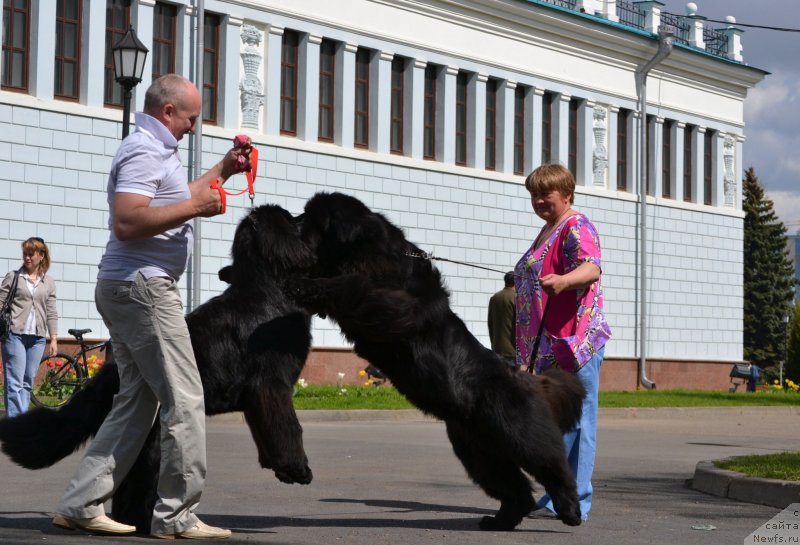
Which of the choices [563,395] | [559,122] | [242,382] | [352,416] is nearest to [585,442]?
[563,395]

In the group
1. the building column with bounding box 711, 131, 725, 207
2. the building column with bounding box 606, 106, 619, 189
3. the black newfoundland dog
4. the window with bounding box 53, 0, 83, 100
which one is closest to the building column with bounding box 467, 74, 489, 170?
the building column with bounding box 606, 106, 619, 189

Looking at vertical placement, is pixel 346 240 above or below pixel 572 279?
above

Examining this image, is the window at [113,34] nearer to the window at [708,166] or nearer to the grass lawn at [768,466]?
the grass lawn at [768,466]

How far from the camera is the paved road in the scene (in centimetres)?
725

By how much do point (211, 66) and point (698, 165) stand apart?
17.9m

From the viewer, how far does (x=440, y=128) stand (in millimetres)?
35156

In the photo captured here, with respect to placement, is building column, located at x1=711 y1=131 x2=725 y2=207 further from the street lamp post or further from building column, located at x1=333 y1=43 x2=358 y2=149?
the street lamp post

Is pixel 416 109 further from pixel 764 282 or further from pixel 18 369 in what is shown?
pixel 764 282

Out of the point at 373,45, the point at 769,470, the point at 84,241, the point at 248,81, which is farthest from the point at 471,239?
the point at 769,470

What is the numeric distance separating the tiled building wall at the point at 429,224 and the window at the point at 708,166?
650 millimetres

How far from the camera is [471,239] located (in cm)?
3591

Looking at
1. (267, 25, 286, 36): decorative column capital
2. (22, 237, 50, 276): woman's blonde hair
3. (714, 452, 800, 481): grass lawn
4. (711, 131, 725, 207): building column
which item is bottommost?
(714, 452, 800, 481): grass lawn

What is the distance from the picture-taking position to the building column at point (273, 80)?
30781 millimetres

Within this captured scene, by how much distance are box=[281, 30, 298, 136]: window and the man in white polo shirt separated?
25.0m
